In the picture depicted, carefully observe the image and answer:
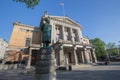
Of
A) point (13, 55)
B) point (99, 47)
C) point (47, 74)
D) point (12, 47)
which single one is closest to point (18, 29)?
point (12, 47)

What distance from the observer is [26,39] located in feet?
96.1

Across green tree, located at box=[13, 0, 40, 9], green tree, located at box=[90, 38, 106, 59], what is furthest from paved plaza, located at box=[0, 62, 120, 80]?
green tree, located at box=[90, 38, 106, 59]

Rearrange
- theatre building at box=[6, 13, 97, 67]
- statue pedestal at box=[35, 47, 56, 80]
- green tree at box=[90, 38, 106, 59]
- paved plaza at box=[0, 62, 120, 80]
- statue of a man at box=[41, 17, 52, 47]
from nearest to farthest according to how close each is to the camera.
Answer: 1. statue pedestal at box=[35, 47, 56, 80]
2. statue of a man at box=[41, 17, 52, 47]
3. paved plaza at box=[0, 62, 120, 80]
4. theatre building at box=[6, 13, 97, 67]
5. green tree at box=[90, 38, 106, 59]

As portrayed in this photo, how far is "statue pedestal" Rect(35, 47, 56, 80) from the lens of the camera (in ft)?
21.6

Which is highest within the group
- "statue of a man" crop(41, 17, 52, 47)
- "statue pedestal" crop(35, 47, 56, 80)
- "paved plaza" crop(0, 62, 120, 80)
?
"statue of a man" crop(41, 17, 52, 47)

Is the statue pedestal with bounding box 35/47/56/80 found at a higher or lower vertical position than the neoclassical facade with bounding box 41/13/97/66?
lower

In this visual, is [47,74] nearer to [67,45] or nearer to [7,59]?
[67,45]

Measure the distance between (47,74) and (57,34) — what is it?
2430 centimetres

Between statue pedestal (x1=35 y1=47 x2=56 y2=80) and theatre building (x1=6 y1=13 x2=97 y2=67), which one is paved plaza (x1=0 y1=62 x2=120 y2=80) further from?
theatre building (x1=6 y1=13 x2=97 y2=67)

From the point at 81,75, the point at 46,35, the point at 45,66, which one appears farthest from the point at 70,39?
the point at 45,66

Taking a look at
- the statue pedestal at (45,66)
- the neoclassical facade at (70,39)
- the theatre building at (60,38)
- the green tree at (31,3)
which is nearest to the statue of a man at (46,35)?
the statue pedestal at (45,66)

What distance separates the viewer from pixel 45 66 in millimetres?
6820

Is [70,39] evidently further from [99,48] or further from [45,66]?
[99,48]

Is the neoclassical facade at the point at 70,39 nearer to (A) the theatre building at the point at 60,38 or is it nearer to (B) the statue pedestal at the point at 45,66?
(A) the theatre building at the point at 60,38
